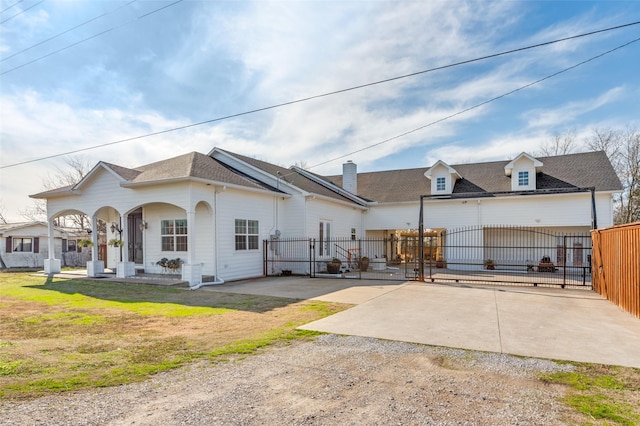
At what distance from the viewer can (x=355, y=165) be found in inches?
930

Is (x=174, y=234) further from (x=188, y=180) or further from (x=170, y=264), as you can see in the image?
(x=188, y=180)

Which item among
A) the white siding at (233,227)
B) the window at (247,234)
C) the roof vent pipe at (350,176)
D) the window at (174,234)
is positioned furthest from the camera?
the roof vent pipe at (350,176)

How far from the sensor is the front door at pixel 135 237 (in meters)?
15.9

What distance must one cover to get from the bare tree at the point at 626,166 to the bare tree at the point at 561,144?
2.47m

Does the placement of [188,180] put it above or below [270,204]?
above

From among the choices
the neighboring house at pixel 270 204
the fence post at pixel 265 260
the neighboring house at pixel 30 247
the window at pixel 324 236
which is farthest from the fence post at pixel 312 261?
the neighboring house at pixel 30 247

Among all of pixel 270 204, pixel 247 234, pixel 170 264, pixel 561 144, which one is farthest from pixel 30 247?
pixel 561 144

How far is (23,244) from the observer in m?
26.7

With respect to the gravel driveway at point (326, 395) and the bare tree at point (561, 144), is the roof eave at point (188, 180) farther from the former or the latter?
the bare tree at point (561, 144)

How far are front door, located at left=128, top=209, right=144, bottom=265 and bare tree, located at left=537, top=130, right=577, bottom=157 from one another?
3260cm

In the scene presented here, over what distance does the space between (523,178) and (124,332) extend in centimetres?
2007

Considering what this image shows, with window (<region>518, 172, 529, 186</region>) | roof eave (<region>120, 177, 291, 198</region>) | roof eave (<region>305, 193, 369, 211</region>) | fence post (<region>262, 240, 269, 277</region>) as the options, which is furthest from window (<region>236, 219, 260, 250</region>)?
window (<region>518, 172, 529, 186</region>)

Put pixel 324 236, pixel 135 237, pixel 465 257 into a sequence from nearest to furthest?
pixel 135 237, pixel 324 236, pixel 465 257

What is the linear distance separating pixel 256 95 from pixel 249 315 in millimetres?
9197
